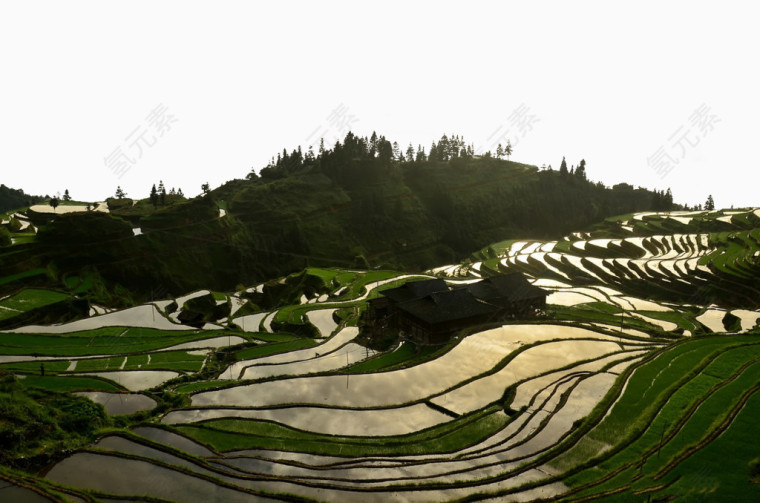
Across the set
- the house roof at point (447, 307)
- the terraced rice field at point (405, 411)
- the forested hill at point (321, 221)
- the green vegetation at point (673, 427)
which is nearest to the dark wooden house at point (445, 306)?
the house roof at point (447, 307)

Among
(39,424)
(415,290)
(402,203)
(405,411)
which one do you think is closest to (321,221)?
(402,203)

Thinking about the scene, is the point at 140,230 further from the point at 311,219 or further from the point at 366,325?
the point at 366,325

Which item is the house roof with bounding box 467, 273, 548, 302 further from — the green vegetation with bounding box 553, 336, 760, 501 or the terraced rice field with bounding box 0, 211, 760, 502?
the green vegetation with bounding box 553, 336, 760, 501

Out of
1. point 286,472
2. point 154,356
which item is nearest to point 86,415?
point 286,472

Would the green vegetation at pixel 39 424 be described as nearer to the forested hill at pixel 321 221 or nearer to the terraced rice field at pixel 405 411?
the terraced rice field at pixel 405 411

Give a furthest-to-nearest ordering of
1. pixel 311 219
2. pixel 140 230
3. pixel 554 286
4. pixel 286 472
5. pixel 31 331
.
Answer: pixel 311 219 → pixel 140 230 → pixel 554 286 → pixel 31 331 → pixel 286 472

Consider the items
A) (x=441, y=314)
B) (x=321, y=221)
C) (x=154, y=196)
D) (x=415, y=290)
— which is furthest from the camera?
(x=321, y=221)

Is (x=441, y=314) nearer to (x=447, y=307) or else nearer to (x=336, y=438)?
(x=447, y=307)
